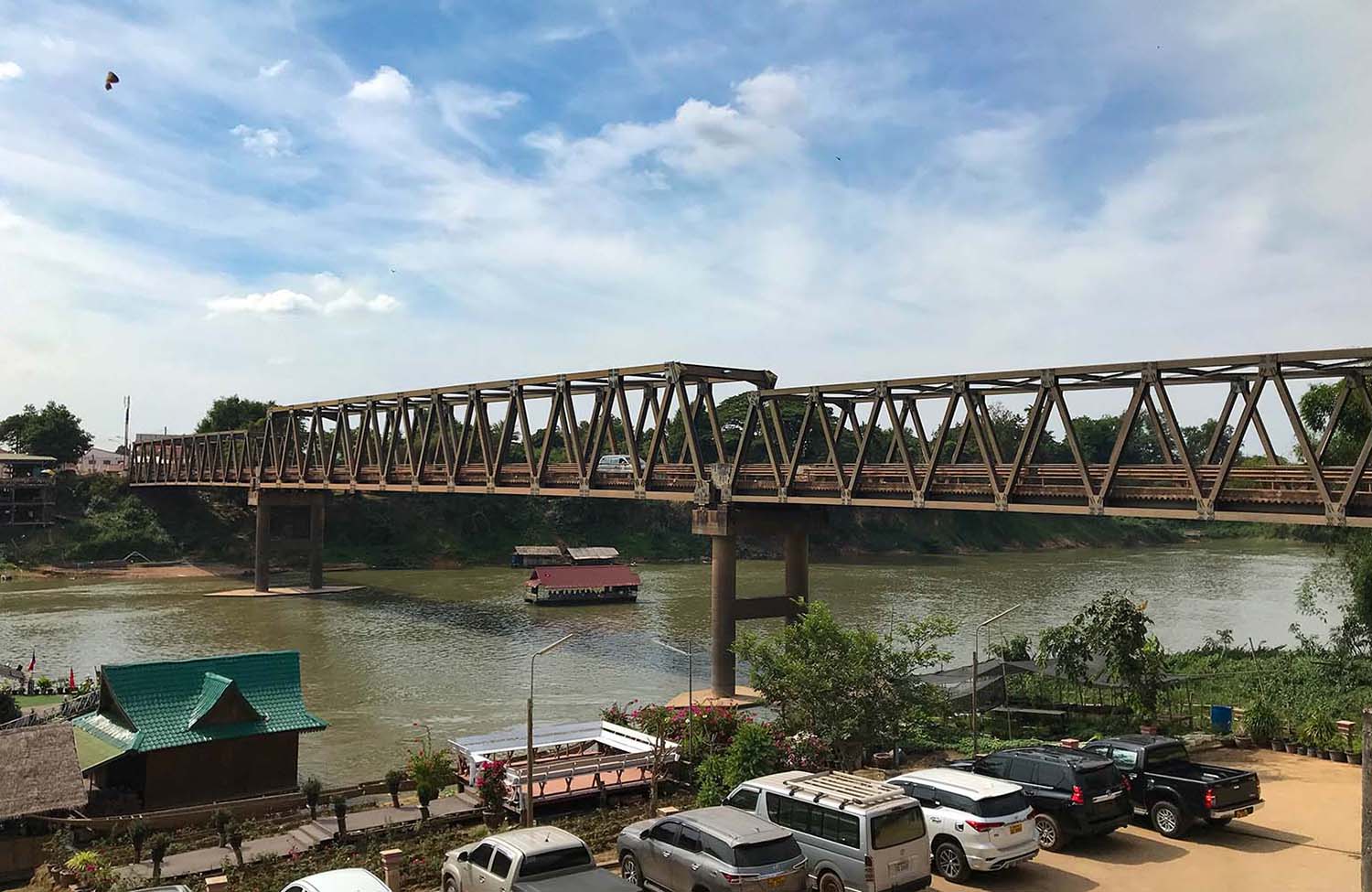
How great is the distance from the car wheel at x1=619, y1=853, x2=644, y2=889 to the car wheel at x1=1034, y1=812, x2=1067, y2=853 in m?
7.04

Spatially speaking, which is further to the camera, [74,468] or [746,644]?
[74,468]

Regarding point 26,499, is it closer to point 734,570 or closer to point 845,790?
point 734,570

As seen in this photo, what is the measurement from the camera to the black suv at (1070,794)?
1697 cm

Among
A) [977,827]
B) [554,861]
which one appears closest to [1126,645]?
[977,827]

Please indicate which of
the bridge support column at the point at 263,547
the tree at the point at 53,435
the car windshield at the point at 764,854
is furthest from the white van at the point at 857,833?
the tree at the point at 53,435

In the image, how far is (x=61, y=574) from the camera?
88.0 meters

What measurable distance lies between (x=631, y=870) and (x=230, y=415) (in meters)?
126

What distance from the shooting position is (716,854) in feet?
44.6

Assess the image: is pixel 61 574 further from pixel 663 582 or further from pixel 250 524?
pixel 663 582

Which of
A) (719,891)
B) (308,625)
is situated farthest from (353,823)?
(308,625)

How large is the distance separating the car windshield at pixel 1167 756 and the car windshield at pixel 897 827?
722 cm

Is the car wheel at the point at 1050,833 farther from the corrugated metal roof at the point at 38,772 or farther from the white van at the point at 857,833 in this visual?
the corrugated metal roof at the point at 38,772

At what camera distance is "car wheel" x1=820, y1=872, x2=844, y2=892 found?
552 inches

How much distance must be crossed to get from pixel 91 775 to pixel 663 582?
7044cm
